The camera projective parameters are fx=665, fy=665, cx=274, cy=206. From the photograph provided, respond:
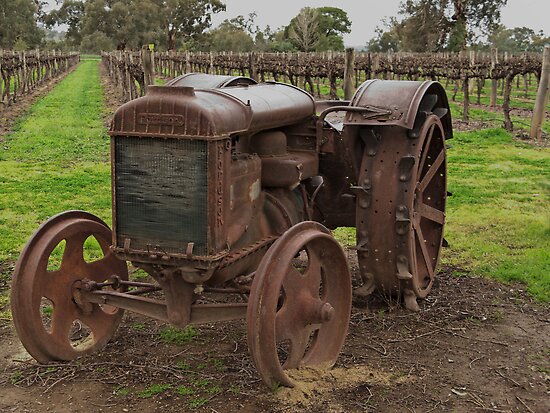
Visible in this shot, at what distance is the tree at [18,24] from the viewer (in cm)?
5816

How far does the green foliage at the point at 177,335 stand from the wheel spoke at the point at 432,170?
1.98m

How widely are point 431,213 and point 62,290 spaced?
288 cm

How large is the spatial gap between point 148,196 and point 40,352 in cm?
Answer: 122

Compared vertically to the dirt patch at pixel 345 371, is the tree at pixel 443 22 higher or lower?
higher

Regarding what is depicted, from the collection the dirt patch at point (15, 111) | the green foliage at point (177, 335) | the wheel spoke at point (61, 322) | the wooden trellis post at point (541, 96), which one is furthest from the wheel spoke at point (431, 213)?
the dirt patch at point (15, 111)

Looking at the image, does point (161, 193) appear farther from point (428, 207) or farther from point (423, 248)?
point (428, 207)

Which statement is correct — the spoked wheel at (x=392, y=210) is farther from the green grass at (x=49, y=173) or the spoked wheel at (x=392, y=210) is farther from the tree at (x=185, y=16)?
the tree at (x=185, y=16)

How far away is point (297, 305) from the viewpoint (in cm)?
364

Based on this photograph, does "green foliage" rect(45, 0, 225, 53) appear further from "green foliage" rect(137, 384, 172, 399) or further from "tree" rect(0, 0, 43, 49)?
"green foliage" rect(137, 384, 172, 399)

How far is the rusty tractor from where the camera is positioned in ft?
11.0

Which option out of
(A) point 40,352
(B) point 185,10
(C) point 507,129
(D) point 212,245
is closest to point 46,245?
(A) point 40,352

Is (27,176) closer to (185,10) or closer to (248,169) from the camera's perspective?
(248,169)

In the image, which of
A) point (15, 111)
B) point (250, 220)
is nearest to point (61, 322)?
point (250, 220)

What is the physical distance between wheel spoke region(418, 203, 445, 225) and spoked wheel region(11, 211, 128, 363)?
2266mm
